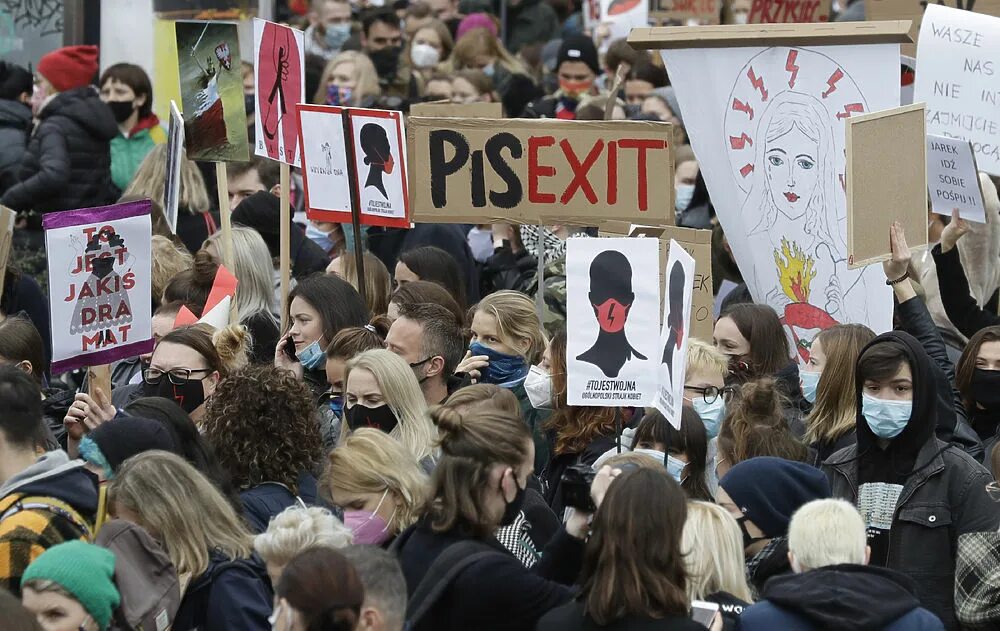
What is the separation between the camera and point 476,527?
479cm

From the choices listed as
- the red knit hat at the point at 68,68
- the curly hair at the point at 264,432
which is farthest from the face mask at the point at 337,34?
the curly hair at the point at 264,432

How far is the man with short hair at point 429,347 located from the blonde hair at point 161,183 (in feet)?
12.2

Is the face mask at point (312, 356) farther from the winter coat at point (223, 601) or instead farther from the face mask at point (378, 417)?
the winter coat at point (223, 601)

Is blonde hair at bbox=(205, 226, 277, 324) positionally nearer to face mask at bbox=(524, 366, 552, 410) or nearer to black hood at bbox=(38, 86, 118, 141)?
face mask at bbox=(524, 366, 552, 410)

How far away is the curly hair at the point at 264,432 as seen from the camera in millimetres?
6012

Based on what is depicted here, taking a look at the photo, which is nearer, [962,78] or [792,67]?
[792,67]

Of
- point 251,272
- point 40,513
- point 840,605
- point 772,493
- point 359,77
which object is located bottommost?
point 840,605

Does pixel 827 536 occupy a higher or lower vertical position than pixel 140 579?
higher

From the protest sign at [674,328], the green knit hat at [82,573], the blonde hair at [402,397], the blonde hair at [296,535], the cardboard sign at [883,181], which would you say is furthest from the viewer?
the cardboard sign at [883,181]

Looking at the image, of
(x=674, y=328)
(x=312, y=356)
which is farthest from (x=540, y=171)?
(x=674, y=328)

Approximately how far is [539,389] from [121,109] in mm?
6140

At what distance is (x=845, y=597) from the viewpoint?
4516 mm

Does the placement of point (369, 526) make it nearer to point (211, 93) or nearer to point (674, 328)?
point (674, 328)

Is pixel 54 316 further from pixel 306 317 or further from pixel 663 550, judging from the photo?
pixel 663 550
